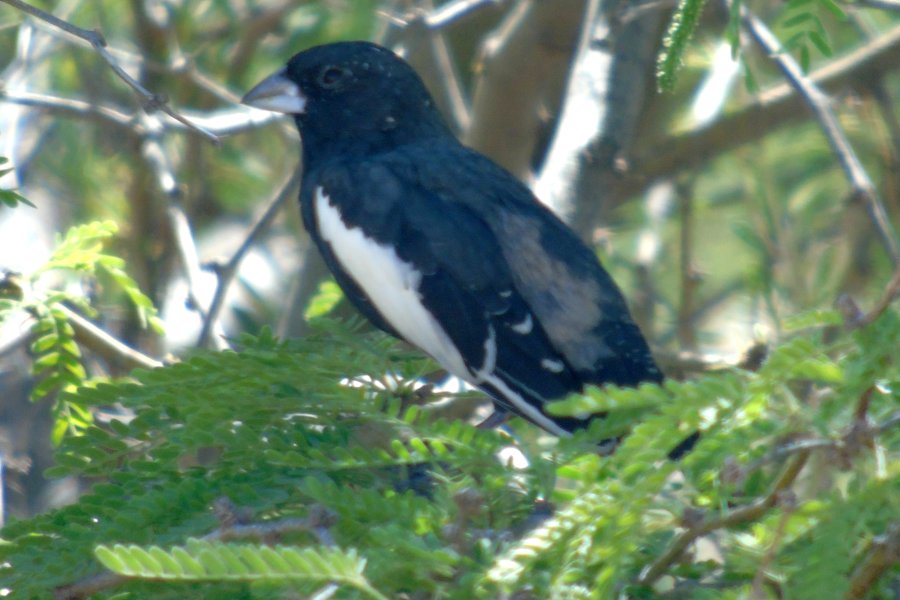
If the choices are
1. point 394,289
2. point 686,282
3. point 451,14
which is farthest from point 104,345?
point 686,282

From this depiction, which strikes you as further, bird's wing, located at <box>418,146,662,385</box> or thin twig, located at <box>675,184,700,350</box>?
thin twig, located at <box>675,184,700,350</box>

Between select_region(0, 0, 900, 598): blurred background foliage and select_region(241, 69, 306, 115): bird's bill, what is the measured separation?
239 millimetres

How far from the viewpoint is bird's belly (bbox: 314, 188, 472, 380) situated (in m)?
3.10

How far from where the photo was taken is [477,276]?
10.3ft

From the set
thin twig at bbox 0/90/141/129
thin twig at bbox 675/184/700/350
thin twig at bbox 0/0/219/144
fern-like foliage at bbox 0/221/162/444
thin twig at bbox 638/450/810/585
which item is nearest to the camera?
thin twig at bbox 638/450/810/585

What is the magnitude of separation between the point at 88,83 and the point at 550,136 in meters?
1.86

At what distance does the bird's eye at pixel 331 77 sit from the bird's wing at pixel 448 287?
0.55 metres

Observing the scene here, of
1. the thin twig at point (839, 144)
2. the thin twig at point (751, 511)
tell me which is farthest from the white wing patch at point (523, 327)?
the thin twig at point (751, 511)

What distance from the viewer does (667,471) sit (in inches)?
57.4

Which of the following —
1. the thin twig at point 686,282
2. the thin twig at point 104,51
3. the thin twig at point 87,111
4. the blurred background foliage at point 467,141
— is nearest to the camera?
the thin twig at point 104,51

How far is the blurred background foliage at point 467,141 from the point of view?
3.54 metres

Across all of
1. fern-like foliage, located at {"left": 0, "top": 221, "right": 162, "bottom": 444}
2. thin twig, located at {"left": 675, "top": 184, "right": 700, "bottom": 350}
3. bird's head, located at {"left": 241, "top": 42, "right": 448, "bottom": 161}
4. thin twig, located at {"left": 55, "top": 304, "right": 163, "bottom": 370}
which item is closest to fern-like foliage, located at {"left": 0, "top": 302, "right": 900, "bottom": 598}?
fern-like foliage, located at {"left": 0, "top": 221, "right": 162, "bottom": 444}

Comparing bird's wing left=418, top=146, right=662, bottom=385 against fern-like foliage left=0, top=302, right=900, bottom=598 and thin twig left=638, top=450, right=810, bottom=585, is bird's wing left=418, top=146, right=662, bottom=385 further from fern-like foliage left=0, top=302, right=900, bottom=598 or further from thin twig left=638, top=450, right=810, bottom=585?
thin twig left=638, top=450, right=810, bottom=585

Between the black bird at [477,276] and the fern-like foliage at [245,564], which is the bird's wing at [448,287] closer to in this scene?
the black bird at [477,276]
